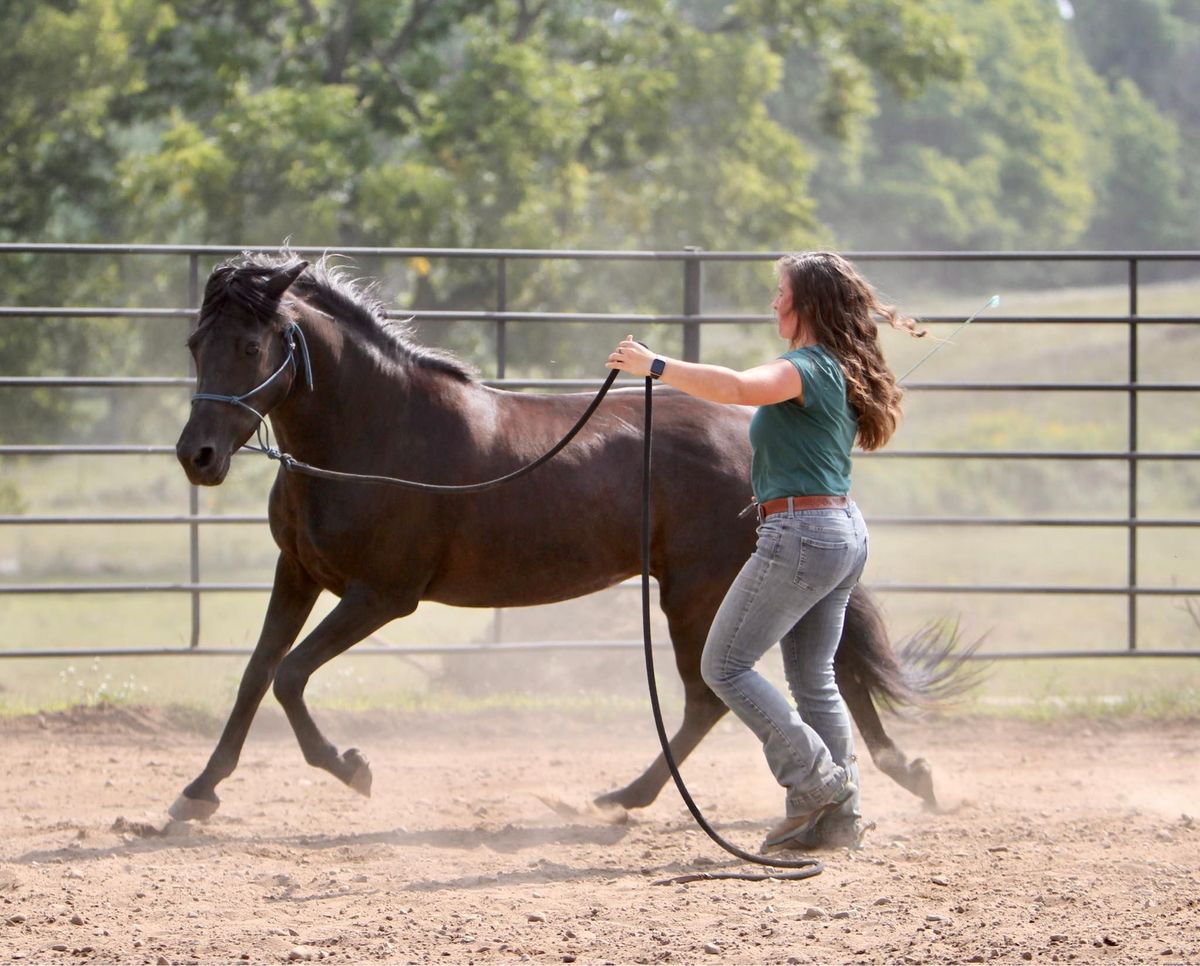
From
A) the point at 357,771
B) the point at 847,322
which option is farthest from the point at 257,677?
the point at 847,322

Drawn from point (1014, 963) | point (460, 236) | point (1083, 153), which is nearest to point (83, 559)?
point (460, 236)

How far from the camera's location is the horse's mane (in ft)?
15.6

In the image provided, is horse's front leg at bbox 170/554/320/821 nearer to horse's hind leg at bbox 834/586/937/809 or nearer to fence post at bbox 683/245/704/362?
horse's hind leg at bbox 834/586/937/809

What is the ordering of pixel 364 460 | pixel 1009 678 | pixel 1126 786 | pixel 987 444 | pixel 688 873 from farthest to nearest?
1. pixel 987 444
2. pixel 1009 678
3. pixel 1126 786
4. pixel 364 460
5. pixel 688 873

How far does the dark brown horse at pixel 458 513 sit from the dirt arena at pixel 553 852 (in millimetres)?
340

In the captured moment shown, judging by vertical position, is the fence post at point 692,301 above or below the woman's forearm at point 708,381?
above

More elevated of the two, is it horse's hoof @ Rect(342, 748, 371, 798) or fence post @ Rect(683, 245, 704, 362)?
fence post @ Rect(683, 245, 704, 362)

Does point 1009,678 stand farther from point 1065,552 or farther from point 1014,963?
point 1065,552

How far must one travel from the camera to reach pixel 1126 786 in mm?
5988

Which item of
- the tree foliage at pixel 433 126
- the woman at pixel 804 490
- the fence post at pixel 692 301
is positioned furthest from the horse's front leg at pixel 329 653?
the tree foliage at pixel 433 126

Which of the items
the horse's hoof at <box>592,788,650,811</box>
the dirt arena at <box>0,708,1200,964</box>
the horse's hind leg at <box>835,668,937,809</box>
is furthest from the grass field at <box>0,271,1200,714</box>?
the horse's hoof at <box>592,788,650,811</box>

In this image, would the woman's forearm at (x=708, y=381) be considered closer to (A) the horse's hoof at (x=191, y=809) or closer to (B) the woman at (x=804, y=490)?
(B) the woman at (x=804, y=490)

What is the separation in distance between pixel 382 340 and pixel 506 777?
1946 mm

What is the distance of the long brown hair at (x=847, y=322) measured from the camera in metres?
4.28
